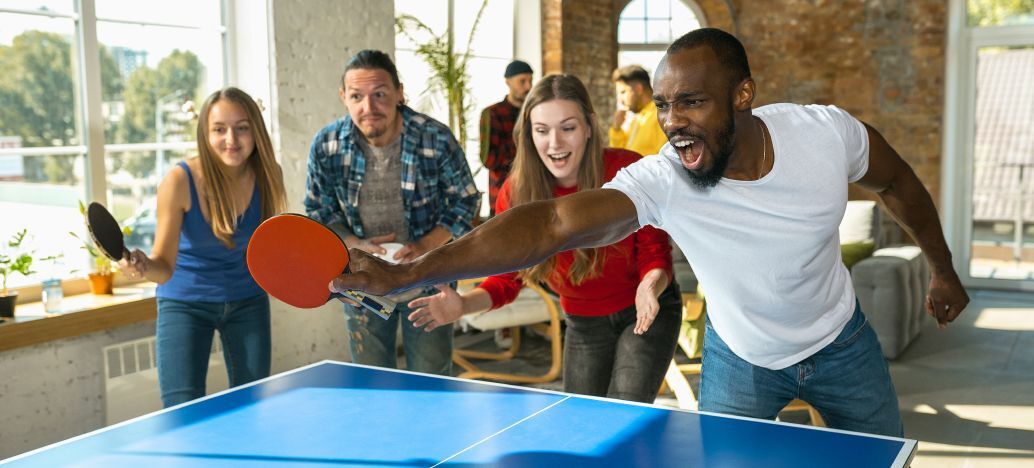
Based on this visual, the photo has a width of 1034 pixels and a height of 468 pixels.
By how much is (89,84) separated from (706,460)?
3.53 metres

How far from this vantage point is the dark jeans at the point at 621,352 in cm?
272

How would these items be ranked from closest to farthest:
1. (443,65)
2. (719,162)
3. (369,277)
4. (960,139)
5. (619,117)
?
(369,277)
(719,162)
(443,65)
(619,117)
(960,139)

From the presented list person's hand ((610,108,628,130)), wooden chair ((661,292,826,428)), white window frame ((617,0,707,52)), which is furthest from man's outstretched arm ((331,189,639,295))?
white window frame ((617,0,707,52))

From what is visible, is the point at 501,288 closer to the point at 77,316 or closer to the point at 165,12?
the point at 77,316

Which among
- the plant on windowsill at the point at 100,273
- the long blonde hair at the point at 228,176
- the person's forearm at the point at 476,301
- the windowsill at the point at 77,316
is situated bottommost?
the windowsill at the point at 77,316

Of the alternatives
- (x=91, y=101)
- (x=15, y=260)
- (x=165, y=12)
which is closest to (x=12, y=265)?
(x=15, y=260)

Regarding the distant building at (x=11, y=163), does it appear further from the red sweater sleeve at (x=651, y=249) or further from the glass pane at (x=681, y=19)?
the glass pane at (x=681, y=19)

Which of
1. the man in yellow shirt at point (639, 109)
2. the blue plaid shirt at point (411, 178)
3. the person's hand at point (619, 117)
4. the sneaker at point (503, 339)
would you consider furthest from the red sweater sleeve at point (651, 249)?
the person's hand at point (619, 117)

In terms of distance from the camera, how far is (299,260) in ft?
5.41

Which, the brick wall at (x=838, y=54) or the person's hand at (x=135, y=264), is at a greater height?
the brick wall at (x=838, y=54)

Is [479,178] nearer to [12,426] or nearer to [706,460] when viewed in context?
[12,426]

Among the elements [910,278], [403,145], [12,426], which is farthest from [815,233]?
[910,278]

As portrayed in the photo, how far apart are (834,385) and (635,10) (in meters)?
6.92

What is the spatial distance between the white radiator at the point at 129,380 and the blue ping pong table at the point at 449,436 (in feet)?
6.92
